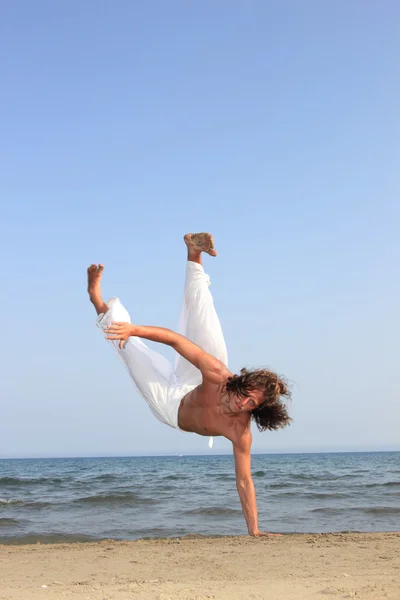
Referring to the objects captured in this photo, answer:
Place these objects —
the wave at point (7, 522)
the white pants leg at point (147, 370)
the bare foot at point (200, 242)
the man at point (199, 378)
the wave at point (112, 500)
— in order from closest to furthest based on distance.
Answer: the man at point (199, 378)
the white pants leg at point (147, 370)
the bare foot at point (200, 242)
the wave at point (7, 522)
the wave at point (112, 500)

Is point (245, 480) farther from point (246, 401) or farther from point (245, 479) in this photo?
point (246, 401)

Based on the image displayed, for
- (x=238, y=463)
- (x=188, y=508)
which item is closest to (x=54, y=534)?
(x=188, y=508)

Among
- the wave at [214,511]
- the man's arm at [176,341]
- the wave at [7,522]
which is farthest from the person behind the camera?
the wave at [214,511]

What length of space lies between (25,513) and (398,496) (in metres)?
9.29

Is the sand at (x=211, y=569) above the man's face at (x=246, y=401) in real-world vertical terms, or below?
below

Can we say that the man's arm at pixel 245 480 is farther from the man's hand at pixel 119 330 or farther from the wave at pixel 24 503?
the wave at pixel 24 503

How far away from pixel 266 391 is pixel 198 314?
1.33 m

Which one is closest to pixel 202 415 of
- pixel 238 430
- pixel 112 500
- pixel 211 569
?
pixel 238 430

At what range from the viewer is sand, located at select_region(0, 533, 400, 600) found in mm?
4586

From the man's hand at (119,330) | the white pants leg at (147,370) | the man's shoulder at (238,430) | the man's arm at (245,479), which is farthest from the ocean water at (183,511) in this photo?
the man's hand at (119,330)

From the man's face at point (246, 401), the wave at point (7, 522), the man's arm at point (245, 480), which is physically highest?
the man's face at point (246, 401)

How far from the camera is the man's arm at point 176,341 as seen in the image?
4730mm

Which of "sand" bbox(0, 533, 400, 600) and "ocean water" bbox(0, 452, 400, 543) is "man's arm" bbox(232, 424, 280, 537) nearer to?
"sand" bbox(0, 533, 400, 600)

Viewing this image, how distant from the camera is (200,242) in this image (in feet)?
20.9
